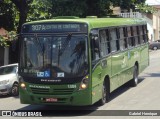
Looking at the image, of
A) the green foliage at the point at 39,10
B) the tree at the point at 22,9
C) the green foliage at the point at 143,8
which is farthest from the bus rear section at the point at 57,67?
the green foliage at the point at 143,8

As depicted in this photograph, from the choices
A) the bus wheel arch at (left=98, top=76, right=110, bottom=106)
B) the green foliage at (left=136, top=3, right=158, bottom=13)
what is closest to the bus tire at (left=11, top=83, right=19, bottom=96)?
the bus wheel arch at (left=98, top=76, right=110, bottom=106)

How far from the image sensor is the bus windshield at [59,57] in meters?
12.0

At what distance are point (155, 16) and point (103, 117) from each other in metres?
70.4

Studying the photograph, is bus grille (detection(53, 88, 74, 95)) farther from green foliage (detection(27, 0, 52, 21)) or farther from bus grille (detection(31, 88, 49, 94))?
green foliage (detection(27, 0, 52, 21))

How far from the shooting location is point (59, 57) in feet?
39.3

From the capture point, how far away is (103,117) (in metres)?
11.5

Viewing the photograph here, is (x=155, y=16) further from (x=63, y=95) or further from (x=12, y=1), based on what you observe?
(x=63, y=95)

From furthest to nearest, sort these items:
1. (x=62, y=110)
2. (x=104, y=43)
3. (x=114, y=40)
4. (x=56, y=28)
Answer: (x=114, y=40)
(x=104, y=43)
(x=62, y=110)
(x=56, y=28)

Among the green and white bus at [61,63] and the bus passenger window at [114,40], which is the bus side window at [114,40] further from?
the green and white bus at [61,63]

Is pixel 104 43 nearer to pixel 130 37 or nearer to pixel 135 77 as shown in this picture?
pixel 130 37

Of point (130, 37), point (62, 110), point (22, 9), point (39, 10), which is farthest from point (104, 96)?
point (39, 10)

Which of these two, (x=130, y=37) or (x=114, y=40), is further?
(x=130, y=37)

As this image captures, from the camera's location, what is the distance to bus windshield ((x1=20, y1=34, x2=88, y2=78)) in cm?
1195

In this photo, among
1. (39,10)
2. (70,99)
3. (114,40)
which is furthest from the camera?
(39,10)
